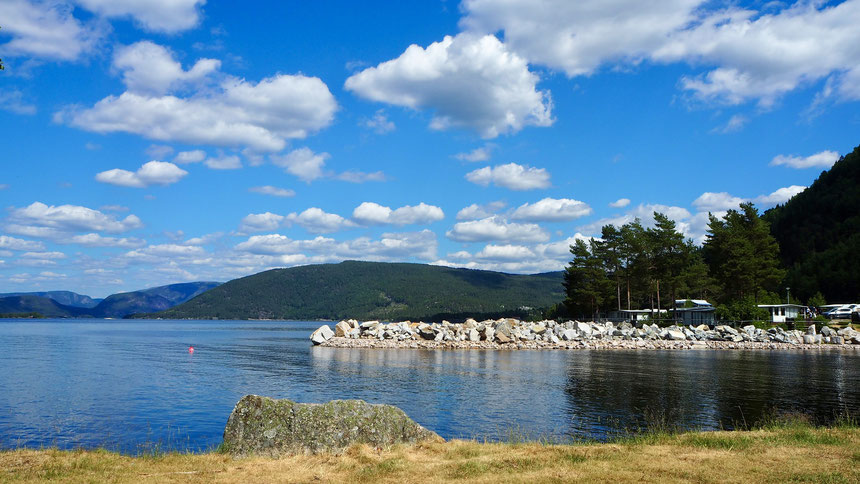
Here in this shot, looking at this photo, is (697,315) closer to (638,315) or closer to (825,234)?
(638,315)

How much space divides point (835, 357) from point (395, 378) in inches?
1890

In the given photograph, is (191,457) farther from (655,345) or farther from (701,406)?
(655,345)

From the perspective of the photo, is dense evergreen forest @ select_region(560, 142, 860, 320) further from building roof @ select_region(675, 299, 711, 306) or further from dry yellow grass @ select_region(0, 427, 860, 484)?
dry yellow grass @ select_region(0, 427, 860, 484)

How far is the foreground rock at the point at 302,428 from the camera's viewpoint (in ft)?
45.3

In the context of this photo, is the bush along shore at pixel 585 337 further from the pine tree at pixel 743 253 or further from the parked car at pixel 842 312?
the parked car at pixel 842 312

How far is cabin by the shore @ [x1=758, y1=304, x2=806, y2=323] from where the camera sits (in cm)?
8931

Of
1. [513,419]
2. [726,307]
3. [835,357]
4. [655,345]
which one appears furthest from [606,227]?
[513,419]

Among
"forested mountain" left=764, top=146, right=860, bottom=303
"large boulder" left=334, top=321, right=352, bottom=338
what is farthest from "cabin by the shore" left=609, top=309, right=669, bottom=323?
"large boulder" left=334, top=321, right=352, bottom=338

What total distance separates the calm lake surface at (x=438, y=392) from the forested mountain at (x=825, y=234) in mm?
64924

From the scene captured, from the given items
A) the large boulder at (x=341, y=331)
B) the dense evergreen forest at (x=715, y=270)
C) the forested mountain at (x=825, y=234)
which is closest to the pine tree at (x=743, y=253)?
the dense evergreen forest at (x=715, y=270)

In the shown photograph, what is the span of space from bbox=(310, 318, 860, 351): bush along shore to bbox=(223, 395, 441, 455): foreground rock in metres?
63.0

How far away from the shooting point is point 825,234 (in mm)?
135375

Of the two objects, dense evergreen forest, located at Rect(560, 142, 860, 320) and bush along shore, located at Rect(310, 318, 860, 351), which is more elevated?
dense evergreen forest, located at Rect(560, 142, 860, 320)

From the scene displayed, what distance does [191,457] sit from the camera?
13.5 meters
